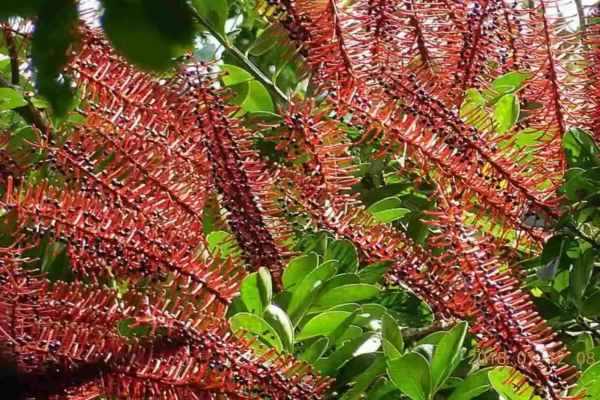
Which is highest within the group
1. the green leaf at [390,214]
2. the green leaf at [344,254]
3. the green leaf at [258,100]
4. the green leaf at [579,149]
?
the green leaf at [258,100]

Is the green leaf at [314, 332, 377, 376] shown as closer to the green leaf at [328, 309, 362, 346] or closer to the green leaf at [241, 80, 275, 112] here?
the green leaf at [328, 309, 362, 346]

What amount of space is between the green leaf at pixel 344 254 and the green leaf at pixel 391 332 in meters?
0.10

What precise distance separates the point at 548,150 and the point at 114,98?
1.56 feet

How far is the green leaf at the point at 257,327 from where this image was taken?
0.85 meters

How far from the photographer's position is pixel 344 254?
3.19 ft

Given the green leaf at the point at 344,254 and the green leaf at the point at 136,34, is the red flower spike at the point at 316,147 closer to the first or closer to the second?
the green leaf at the point at 344,254

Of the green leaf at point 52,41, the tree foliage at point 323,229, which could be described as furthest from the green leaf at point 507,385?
the green leaf at point 52,41

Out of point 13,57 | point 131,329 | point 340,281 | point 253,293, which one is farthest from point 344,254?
point 13,57

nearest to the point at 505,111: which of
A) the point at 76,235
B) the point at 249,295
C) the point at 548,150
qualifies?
the point at 548,150

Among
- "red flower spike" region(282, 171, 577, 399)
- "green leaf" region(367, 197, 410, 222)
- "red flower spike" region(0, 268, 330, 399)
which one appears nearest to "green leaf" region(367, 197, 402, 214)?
"green leaf" region(367, 197, 410, 222)

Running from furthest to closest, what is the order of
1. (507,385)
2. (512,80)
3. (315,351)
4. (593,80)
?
1. (512,80)
2. (593,80)
3. (315,351)
4. (507,385)

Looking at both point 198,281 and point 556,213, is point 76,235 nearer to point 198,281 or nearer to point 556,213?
point 198,281

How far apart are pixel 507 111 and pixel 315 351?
15.2 inches

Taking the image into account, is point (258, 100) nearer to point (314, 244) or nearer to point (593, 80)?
point (314, 244)
